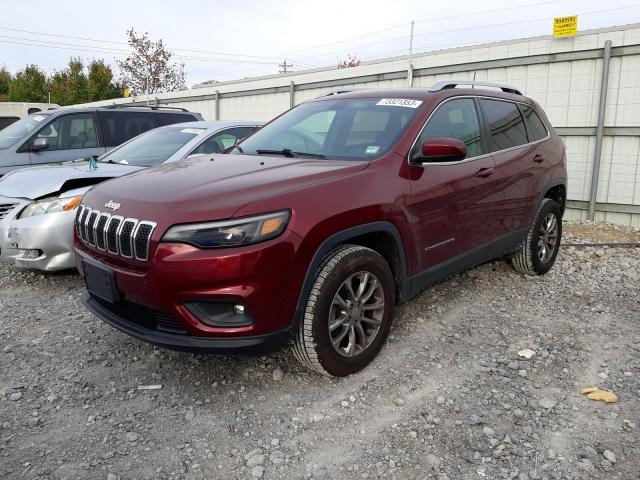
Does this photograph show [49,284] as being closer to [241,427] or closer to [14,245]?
[14,245]

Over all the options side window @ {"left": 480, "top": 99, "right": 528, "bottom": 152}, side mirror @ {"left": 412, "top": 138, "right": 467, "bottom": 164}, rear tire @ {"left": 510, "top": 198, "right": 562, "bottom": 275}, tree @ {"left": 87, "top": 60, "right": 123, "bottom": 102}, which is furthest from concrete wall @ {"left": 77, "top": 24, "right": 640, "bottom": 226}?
tree @ {"left": 87, "top": 60, "right": 123, "bottom": 102}

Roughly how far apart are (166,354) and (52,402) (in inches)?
29.3

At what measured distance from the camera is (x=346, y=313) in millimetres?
3062

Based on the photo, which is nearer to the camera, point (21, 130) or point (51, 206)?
point (51, 206)

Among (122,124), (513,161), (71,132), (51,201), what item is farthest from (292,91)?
(513,161)

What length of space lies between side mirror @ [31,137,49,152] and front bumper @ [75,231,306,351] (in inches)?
199

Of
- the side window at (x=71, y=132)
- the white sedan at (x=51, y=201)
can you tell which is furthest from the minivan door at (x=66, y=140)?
the white sedan at (x=51, y=201)

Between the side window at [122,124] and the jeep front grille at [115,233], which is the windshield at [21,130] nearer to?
the side window at [122,124]

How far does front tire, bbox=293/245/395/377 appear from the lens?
2.86 meters

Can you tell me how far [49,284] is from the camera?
16.3 ft

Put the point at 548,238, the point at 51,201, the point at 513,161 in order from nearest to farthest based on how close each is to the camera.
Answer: the point at 513,161 < the point at 51,201 < the point at 548,238

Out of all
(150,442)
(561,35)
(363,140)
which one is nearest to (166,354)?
(150,442)

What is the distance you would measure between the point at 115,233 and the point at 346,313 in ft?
4.44

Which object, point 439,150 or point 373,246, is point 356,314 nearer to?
point 373,246
